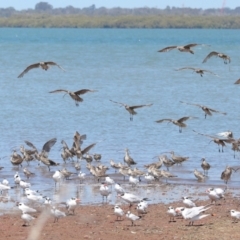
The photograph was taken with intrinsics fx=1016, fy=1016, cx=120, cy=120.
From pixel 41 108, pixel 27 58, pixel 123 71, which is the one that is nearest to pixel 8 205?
pixel 41 108

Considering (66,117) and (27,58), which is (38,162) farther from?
(27,58)

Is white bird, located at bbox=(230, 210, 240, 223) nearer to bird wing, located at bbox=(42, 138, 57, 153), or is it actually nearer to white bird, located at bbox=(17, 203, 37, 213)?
white bird, located at bbox=(17, 203, 37, 213)

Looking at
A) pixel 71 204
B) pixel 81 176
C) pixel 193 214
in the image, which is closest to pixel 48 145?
pixel 81 176

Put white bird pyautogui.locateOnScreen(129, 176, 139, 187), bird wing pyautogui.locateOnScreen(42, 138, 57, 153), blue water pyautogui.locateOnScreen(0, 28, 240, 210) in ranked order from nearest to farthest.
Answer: white bird pyautogui.locateOnScreen(129, 176, 139, 187) < bird wing pyautogui.locateOnScreen(42, 138, 57, 153) < blue water pyautogui.locateOnScreen(0, 28, 240, 210)

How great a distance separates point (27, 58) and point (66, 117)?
1463 inches

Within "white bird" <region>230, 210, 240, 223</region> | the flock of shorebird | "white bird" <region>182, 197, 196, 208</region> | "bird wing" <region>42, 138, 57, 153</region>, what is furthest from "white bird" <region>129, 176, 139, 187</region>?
"bird wing" <region>42, 138, 57, 153</region>

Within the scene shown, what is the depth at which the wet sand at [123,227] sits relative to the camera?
1331 centimetres

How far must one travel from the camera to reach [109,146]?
969 inches

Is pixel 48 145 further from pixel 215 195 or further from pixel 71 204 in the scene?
pixel 71 204

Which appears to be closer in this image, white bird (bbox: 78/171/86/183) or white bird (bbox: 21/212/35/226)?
white bird (bbox: 21/212/35/226)

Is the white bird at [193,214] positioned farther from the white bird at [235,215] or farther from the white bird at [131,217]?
the white bird at [131,217]

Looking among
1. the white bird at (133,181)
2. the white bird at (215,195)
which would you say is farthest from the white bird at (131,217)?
the white bird at (133,181)

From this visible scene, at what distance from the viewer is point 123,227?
14.1 meters

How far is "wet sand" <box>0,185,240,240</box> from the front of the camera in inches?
524
